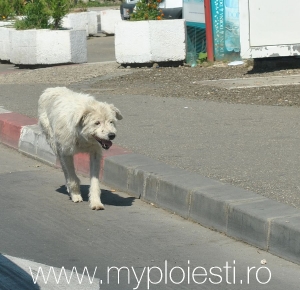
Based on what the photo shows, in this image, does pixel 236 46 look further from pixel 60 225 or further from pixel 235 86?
pixel 60 225

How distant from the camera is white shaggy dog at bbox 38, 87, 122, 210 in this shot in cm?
712

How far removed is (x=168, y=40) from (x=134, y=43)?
2.17ft

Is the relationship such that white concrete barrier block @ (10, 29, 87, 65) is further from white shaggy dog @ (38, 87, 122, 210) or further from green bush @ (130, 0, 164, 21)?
white shaggy dog @ (38, 87, 122, 210)

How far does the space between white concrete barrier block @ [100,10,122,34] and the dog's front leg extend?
17.6 meters

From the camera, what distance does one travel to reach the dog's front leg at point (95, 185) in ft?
24.5

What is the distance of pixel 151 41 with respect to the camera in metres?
16.0

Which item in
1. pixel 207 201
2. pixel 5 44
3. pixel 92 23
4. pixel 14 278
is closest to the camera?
pixel 14 278

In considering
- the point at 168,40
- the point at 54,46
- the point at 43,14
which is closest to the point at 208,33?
the point at 168,40

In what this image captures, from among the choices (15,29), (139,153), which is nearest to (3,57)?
(15,29)

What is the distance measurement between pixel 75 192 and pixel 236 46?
847 centimetres

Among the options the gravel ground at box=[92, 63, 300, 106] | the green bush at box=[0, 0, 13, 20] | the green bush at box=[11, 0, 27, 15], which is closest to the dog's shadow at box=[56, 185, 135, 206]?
the gravel ground at box=[92, 63, 300, 106]

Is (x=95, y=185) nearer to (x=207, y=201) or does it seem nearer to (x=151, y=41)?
(x=207, y=201)

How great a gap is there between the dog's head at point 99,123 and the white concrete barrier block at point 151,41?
29.4 feet

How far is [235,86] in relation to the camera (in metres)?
12.8
